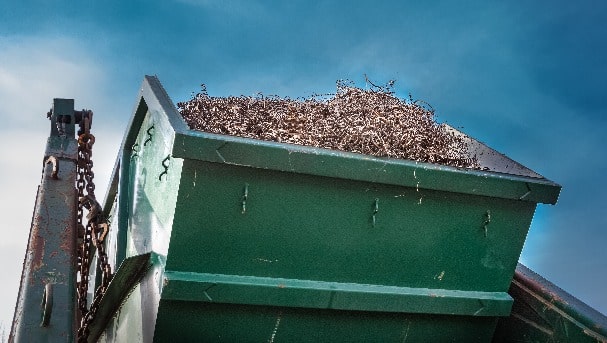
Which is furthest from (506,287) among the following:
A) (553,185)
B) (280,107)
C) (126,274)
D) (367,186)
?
(126,274)

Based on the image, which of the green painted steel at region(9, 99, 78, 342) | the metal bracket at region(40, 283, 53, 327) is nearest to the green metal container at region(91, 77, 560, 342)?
the green painted steel at region(9, 99, 78, 342)

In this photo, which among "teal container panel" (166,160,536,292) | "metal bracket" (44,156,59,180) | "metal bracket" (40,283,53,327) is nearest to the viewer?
"metal bracket" (40,283,53,327)

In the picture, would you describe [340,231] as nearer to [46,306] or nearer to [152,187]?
[152,187]

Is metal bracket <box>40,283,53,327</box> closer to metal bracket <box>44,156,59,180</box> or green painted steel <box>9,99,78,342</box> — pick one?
green painted steel <box>9,99,78,342</box>

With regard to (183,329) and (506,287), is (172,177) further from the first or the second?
(506,287)

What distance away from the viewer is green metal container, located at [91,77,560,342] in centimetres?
250

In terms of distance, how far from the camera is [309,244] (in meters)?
2.66

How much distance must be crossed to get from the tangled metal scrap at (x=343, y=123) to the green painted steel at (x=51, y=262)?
619 mm

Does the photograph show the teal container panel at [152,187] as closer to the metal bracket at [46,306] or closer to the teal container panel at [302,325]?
the teal container panel at [302,325]

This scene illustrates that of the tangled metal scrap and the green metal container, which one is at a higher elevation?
the tangled metal scrap

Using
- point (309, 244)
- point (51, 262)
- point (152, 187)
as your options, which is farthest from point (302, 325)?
point (51, 262)

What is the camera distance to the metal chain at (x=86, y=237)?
278 centimetres

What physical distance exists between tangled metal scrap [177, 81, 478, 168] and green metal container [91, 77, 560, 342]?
206mm

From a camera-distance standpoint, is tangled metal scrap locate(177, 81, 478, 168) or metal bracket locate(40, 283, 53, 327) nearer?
metal bracket locate(40, 283, 53, 327)
